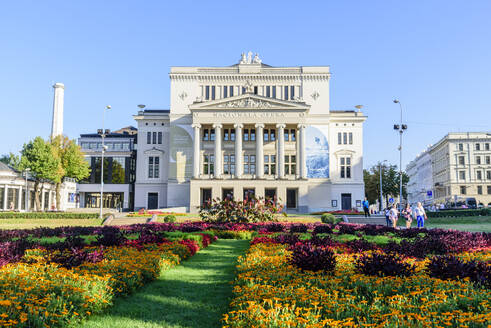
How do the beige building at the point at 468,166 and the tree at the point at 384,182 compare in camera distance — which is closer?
the tree at the point at 384,182

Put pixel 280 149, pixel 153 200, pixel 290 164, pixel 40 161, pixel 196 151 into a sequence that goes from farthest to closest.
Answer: pixel 153 200 < pixel 290 164 < pixel 196 151 < pixel 280 149 < pixel 40 161

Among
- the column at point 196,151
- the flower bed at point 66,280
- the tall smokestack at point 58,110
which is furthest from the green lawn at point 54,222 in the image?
the tall smokestack at point 58,110

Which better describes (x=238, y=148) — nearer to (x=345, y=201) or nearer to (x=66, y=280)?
(x=345, y=201)

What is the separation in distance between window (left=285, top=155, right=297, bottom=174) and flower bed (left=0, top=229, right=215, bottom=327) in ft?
170

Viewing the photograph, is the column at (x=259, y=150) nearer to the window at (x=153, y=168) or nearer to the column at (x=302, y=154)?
the column at (x=302, y=154)

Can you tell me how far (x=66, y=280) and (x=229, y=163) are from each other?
188 ft

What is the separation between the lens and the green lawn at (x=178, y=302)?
7.00 m

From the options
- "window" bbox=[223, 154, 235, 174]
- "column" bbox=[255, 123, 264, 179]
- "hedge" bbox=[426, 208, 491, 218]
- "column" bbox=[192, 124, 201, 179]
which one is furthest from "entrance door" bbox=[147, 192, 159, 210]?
"hedge" bbox=[426, 208, 491, 218]

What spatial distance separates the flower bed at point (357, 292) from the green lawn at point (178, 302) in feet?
1.64

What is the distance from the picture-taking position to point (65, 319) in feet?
A: 21.5

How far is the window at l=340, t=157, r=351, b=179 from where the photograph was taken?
6731 cm

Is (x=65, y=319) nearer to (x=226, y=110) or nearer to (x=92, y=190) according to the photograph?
(x=226, y=110)

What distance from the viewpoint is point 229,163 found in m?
65.2

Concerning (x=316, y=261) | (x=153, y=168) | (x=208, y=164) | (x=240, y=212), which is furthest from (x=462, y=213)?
(x=153, y=168)
